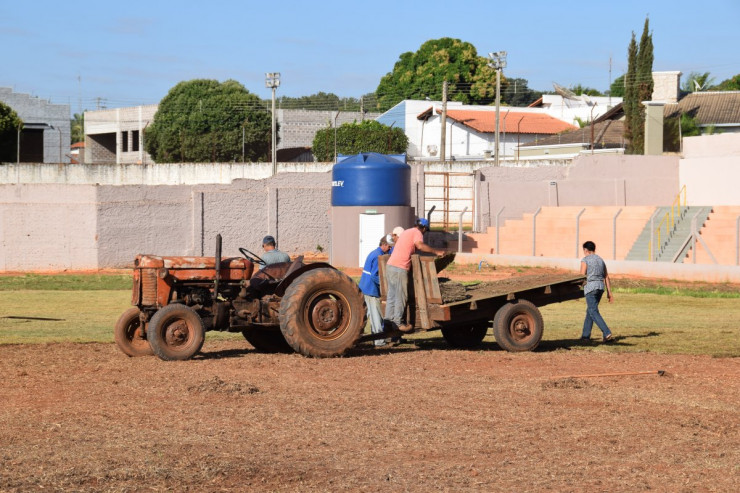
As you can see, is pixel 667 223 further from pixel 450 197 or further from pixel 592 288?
pixel 592 288

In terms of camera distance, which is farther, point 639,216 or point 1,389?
point 639,216

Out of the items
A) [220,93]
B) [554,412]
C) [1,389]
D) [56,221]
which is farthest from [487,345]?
[220,93]

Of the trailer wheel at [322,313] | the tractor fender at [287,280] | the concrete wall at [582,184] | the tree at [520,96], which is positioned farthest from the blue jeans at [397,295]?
the tree at [520,96]

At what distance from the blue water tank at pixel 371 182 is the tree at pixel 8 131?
37696 mm

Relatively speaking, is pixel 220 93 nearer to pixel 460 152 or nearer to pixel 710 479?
pixel 460 152

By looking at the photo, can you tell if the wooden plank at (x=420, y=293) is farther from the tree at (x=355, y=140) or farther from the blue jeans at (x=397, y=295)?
the tree at (x=355, y=140)

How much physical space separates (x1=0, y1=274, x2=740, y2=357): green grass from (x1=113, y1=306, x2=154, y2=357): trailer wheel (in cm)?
253

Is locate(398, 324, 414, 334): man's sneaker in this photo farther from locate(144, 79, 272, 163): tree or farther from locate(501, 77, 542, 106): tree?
locate(501, 77, 542, 106): tree

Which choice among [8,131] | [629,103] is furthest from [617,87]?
[8,131]

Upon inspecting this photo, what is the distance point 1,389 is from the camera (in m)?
11.6

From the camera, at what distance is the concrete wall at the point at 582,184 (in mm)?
44469

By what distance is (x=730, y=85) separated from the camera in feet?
294

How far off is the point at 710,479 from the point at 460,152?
230ft

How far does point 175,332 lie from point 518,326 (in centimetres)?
505
